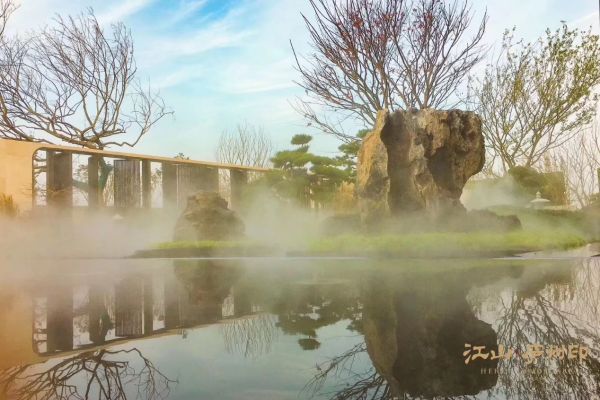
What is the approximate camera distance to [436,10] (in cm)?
1232

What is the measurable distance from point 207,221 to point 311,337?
21.5 feet

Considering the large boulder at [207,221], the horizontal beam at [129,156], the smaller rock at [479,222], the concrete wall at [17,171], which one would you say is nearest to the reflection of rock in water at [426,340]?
the smaller rock at [479,222]

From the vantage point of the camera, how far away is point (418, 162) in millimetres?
8070

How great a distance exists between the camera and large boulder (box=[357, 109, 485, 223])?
8.05 metres

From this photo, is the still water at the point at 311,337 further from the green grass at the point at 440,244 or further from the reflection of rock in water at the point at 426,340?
the green grass at the point at 440,244

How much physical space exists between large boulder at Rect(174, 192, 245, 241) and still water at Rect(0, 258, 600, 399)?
3957 millimetres

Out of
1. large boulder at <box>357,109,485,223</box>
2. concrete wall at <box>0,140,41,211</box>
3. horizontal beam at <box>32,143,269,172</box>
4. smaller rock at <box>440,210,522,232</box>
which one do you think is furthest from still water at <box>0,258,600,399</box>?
horizontal beam at <box>32,143,269,172</box>

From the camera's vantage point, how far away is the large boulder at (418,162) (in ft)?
26.4

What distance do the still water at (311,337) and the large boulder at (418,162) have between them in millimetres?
3013

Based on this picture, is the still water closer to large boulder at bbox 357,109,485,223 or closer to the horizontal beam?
large boulder at bbox 357,109,485,223

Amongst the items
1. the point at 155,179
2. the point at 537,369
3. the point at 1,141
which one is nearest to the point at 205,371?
the point at 537,369

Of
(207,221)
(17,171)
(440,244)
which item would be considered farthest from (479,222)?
(17,171)

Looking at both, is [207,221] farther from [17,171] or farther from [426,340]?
[426,340]

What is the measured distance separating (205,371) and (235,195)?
12.2 meters
